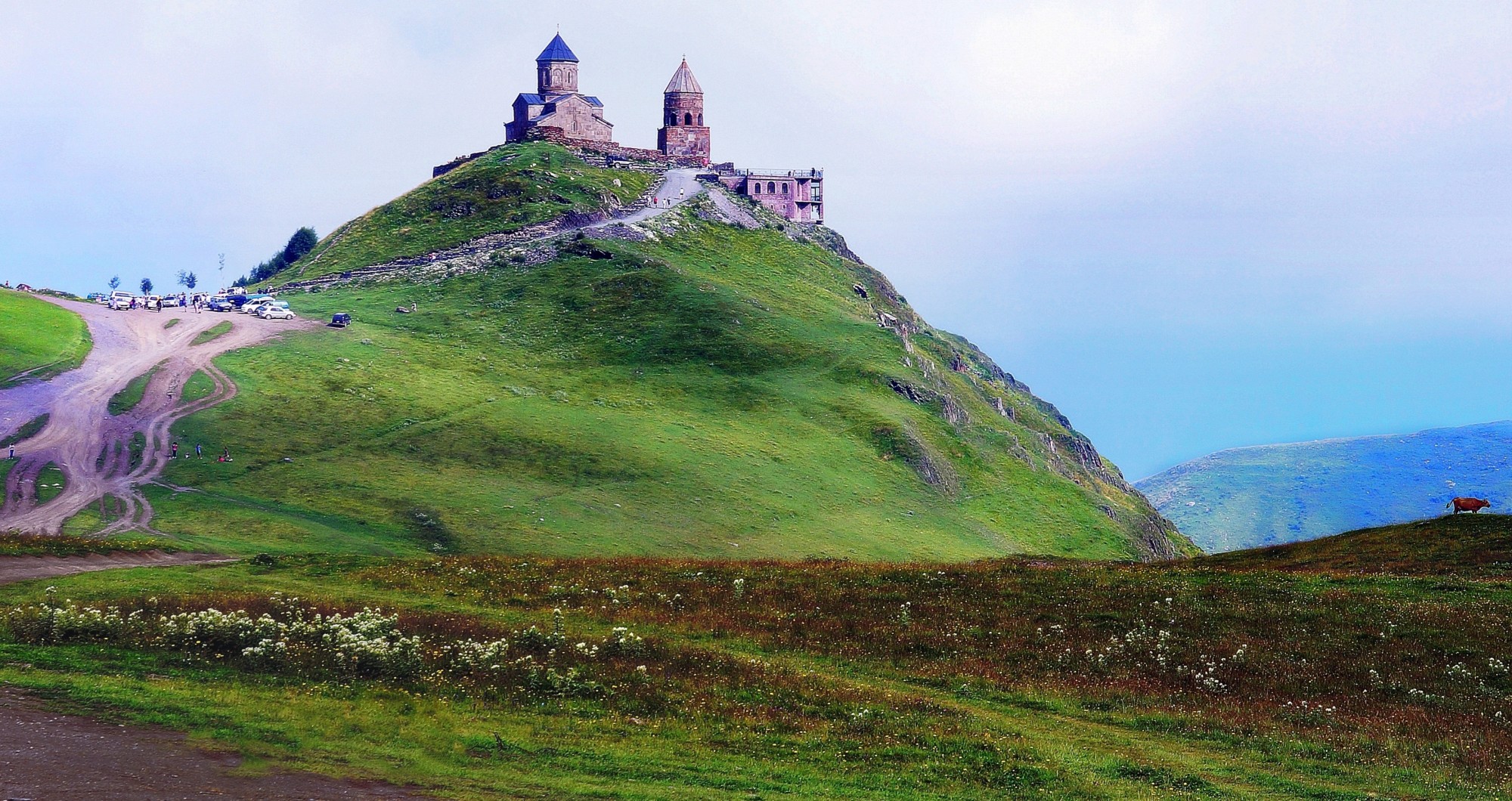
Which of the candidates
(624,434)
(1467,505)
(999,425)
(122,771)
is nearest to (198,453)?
(624,434)

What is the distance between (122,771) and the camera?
25562 mm

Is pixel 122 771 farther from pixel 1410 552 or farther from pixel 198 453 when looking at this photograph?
pixel 198 453

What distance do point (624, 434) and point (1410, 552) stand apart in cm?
6971

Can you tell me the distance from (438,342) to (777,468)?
144 feet

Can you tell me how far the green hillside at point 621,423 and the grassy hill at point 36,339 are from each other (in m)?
14.3

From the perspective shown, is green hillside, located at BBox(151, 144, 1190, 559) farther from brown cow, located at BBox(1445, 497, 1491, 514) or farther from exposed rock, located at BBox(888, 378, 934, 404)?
brown cow, located at BBox(1445, 497, 1491, 514)

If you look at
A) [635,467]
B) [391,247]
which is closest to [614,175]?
[391,247]

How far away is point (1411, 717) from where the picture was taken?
34188 mm

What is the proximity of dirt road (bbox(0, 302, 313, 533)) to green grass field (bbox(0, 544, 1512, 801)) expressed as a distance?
99.0 ft

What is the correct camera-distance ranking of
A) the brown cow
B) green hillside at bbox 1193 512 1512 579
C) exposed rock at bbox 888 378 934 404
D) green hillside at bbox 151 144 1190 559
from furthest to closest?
1. exposed rock at bbox 888 378 934 404
2. green hillside at bbox 151 144 1190 559
3. the brown cow
4. green hillside at bbox 1193 512 1512 579

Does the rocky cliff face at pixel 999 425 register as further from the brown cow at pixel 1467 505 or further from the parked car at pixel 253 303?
the parked car at pixel 253 303

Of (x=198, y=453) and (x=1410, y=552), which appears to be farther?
(x=198, y=453)

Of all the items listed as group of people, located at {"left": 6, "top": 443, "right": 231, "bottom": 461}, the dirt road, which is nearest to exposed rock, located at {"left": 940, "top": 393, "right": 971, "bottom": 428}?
the dirt road

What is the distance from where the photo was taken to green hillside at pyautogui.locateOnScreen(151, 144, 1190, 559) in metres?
88.8
